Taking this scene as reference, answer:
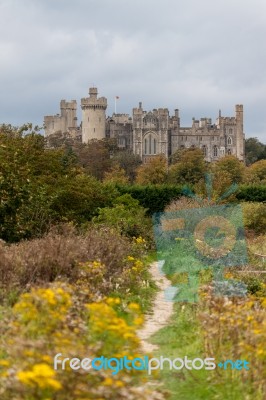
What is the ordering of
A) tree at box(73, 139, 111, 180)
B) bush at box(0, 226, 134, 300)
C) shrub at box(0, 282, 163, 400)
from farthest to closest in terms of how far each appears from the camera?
tree at box(73, 139, 111, 180)
bush at box(0, 226, 134, 300)
shrub at box(0, 282, 163, 400)

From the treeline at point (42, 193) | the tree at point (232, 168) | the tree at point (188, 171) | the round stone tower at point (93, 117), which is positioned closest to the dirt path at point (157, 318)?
the treeline at point (42, 193)

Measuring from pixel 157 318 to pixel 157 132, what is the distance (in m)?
94.2

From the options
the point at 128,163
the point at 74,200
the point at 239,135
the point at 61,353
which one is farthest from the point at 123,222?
the point at 239,135

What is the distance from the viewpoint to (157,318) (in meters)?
10.6

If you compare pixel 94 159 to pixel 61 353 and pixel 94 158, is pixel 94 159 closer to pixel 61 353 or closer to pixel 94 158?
pixel 94 158

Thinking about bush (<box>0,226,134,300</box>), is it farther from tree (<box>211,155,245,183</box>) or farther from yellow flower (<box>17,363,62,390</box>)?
tree (<box>211,155,245,183</box>)

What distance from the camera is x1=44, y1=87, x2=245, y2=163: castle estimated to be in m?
102

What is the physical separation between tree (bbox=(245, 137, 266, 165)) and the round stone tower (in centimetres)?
2350

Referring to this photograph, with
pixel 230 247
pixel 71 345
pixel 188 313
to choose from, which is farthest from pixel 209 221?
pixel 71 345

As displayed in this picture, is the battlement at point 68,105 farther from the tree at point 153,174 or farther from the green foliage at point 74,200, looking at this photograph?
the green foliage at point 74,200

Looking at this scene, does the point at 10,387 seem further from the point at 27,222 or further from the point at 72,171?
the point at 72,171

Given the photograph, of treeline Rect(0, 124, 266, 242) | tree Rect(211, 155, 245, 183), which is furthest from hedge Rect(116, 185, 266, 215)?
tree Rect(211, 155, 245, 183)

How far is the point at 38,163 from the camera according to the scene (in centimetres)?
2264

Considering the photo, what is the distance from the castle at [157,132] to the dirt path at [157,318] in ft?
288
